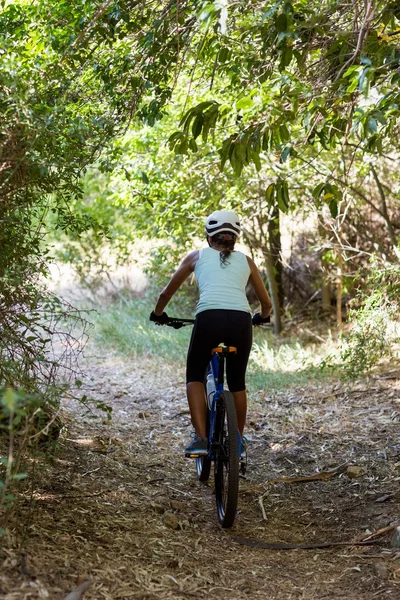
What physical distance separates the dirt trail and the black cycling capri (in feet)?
3.14

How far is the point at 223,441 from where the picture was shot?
15.8ft

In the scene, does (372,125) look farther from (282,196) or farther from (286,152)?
(282,196)

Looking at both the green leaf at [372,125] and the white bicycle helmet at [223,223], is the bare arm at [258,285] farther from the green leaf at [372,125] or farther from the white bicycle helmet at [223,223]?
the green leaf at [372,125]

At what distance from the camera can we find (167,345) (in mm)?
11148

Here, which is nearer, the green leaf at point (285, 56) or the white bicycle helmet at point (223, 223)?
the green leaf at point (285, 56)

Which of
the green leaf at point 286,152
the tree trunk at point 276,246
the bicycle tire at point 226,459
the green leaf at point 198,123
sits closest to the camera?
the green leaf at point 286,152

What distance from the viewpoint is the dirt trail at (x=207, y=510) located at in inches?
142

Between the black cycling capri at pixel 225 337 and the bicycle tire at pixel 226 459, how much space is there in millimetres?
248

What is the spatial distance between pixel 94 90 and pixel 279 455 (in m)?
3.35

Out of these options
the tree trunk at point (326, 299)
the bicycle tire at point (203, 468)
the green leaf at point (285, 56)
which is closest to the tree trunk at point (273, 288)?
the tree trunk at point (326, 299)

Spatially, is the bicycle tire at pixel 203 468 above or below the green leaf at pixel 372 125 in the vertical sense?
below

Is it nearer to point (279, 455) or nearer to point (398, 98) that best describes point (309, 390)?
point (279, 455)

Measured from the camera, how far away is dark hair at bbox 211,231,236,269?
4.99 metres

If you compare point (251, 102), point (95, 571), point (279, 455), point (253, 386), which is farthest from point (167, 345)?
point (95, 571)
